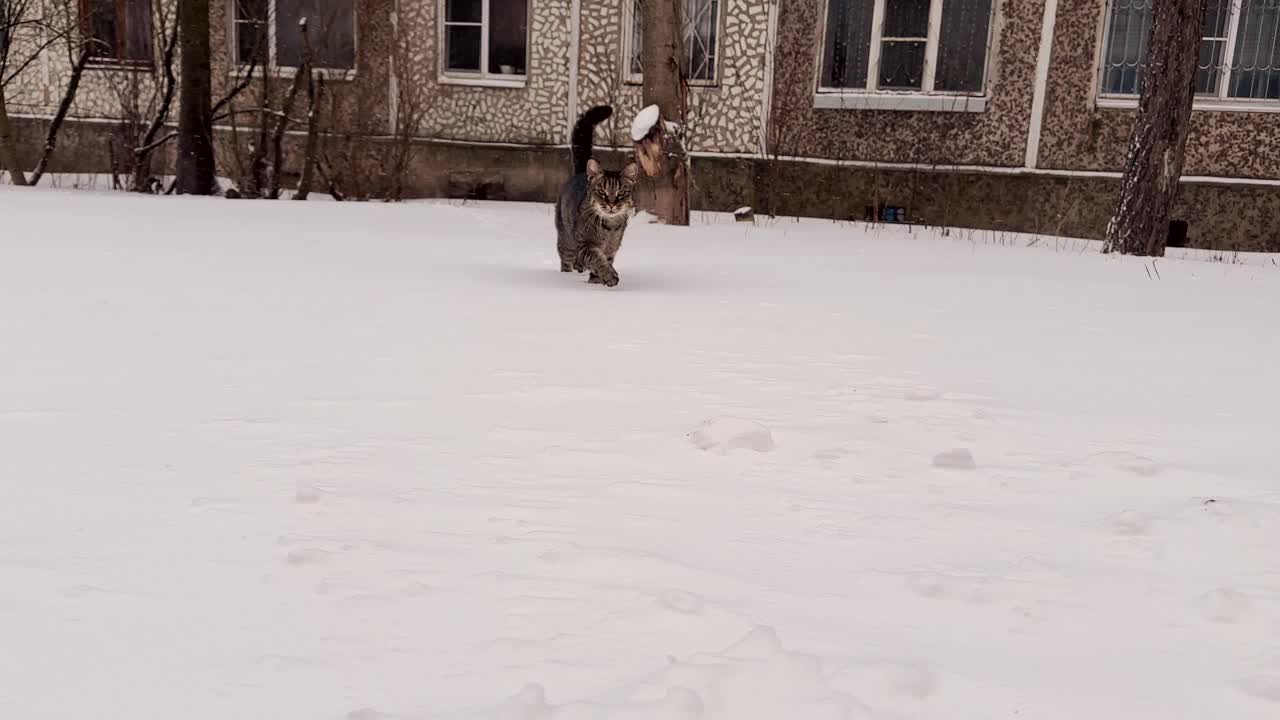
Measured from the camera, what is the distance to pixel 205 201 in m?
8.83

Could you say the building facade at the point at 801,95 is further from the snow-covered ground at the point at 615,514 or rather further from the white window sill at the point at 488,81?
the snow-covered ground at the point at 615,514

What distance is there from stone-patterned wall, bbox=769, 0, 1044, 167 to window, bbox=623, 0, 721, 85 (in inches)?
36.7

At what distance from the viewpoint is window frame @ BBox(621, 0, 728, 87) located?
39.1 ft

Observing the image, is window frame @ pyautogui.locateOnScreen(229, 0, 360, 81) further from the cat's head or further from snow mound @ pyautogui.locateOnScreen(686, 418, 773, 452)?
snow mound @ pyautogui.locateOnScreen(686, 418, 773, 452)

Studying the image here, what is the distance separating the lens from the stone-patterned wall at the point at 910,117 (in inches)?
438

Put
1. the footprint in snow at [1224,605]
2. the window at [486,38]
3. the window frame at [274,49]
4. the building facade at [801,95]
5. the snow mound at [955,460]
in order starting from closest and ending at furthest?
the footprint in snow at [1224,605]
the snow mound at [955,460]
the building facade at [801,95]
the window frame at [274,49]
the window at [486,38]

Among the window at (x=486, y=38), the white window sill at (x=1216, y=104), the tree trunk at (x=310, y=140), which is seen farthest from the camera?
the window at (x=486, y=38)

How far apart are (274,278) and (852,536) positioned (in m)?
3.87

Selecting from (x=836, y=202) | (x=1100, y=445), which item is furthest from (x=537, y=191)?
(x=1100, y=445)

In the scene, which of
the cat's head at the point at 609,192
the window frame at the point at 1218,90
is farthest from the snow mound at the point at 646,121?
the window frame at the point at 1218,90

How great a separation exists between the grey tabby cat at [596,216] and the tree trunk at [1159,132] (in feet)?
17.5

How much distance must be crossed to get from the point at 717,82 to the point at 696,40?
70cm

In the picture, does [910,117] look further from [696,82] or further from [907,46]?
[696,82]

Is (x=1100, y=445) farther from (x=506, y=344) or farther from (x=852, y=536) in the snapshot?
(x=506, y=344)
